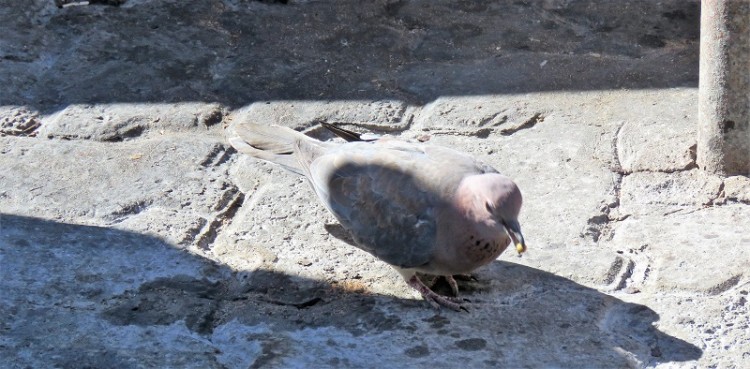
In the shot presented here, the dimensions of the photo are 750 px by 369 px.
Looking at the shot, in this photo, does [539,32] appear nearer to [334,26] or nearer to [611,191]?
[334,26]

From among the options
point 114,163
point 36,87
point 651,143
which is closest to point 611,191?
point 651,143

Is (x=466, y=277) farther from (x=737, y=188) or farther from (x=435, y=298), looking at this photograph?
(x=737, y=188)

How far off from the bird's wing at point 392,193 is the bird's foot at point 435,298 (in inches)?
4.7

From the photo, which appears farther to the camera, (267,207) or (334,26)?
(334,26)

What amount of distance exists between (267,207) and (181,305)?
737 millimetres

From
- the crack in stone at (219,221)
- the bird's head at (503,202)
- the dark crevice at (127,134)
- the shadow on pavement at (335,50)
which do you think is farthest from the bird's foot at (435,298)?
the dark crevice at (127,134)

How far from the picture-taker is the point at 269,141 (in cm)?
422

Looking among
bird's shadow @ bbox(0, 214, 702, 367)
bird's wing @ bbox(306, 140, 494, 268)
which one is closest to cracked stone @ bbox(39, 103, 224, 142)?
bird's shadow @ bbox(0, 214, 702, 367)

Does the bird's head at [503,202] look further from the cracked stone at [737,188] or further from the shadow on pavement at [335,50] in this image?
the shadow on pavement at [335,50]

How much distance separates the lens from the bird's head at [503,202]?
11.0 ft

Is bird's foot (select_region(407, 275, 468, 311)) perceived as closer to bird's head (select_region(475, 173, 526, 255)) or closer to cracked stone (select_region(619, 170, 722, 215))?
bird's head (select_region(475, 173, 526, 255))

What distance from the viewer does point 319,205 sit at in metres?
4.28

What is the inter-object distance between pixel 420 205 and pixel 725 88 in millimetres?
1439

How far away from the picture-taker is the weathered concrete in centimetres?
413
